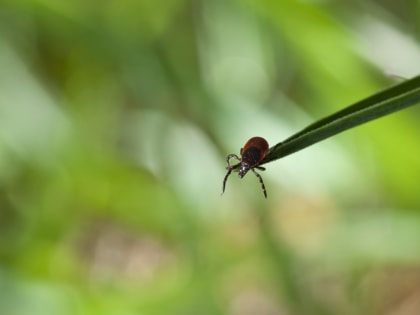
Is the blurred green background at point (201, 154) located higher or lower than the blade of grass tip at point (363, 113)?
higher

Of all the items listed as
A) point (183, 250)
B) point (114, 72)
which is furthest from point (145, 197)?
point (114, 72)

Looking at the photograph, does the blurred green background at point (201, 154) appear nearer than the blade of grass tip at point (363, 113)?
No

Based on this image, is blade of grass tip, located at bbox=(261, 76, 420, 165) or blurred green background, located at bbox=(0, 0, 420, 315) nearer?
blade of grass tip, located at bbox=(261, 76, 420, 165)

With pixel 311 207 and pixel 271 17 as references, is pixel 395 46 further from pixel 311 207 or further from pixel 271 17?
pixel 311 207

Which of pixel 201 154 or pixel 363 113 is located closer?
pixel 363 113

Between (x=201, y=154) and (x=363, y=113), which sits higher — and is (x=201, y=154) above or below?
above
